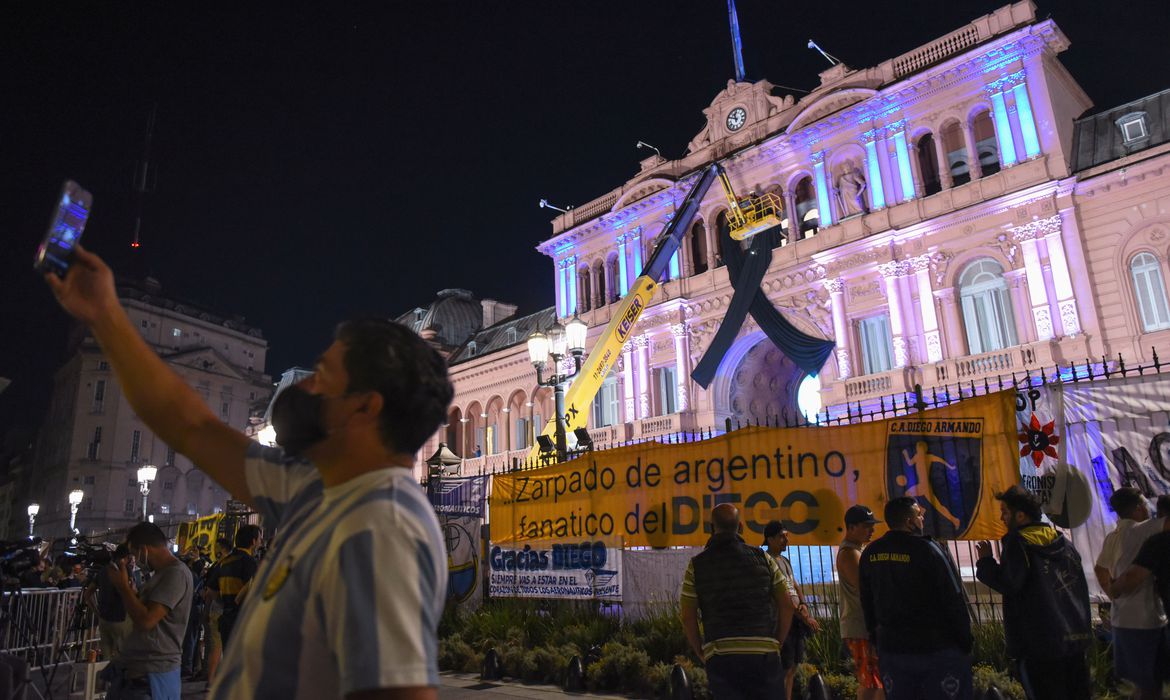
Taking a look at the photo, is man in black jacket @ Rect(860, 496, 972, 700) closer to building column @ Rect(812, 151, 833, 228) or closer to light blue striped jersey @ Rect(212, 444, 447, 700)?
light blue striped jersey @ Rect(212, 444, 447, 700)

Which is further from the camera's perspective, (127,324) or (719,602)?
(719,602)

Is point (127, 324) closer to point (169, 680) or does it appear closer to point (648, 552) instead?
point (169, 680)

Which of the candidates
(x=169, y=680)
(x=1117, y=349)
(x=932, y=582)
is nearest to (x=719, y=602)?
(x=932, y=582)

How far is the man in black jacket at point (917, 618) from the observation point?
4.70 metres

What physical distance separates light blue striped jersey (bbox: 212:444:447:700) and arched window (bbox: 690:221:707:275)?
28.6 meters

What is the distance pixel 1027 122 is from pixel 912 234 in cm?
448

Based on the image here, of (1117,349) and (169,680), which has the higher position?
(1117,349)

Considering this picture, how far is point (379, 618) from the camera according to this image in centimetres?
141

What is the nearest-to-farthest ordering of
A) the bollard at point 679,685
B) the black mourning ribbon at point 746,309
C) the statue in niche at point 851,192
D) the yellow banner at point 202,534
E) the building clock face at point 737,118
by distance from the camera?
1. the bollard at point 679,685
2. the yellow banner at point 202,534
3. the black mourning ribbon at point 746,309
4. the statue in niche at point 851,192
5. the building clock face at point 737,118

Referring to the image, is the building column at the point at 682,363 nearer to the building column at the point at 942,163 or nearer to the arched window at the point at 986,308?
the arched window at the point at 986,308

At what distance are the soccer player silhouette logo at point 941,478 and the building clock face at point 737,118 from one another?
23.6 m

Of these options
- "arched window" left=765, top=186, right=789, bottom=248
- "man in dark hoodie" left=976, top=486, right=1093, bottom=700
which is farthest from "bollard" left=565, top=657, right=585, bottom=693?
"arched window" left=765, top=186, right=789, bottom=248

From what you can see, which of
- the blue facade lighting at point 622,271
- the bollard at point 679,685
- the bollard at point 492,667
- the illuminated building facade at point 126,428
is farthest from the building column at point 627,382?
the illuminated building facade at point 126,428

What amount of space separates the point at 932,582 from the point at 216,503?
7270cm
